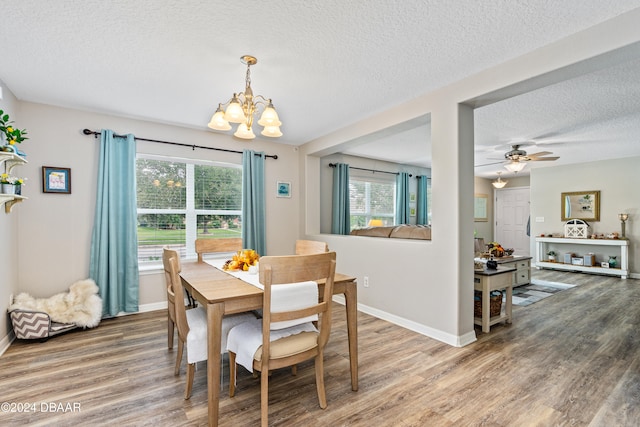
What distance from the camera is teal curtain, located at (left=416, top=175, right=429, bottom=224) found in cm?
717

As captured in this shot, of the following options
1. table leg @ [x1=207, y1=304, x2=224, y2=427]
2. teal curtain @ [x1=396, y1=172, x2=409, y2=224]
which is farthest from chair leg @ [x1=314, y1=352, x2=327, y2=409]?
teal curtain @ [x1=396, y1=172, x2=409, y2=224]

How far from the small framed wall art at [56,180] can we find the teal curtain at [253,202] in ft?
6.48

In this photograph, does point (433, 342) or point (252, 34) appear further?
point (433, 342)

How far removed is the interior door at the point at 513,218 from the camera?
336 inches

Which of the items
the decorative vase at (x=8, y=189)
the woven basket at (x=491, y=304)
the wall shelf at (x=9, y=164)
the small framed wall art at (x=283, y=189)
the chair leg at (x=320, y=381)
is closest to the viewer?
the chair leg at (x=320, y=381)

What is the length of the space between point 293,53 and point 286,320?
74.1 inches

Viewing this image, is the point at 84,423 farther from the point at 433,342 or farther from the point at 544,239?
the point at 544,239

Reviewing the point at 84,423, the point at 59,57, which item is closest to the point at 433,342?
the point at 84,423

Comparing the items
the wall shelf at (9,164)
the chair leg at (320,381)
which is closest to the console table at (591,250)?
the chair leg at (320,381)

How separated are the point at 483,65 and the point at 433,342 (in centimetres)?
244

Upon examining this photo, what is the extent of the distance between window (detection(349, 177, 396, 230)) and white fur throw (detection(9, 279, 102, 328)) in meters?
4.07

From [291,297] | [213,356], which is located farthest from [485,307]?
[213,356]

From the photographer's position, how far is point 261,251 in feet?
15.1

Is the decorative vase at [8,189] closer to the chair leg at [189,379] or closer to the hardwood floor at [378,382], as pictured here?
the hardwood floor at [378,382]
